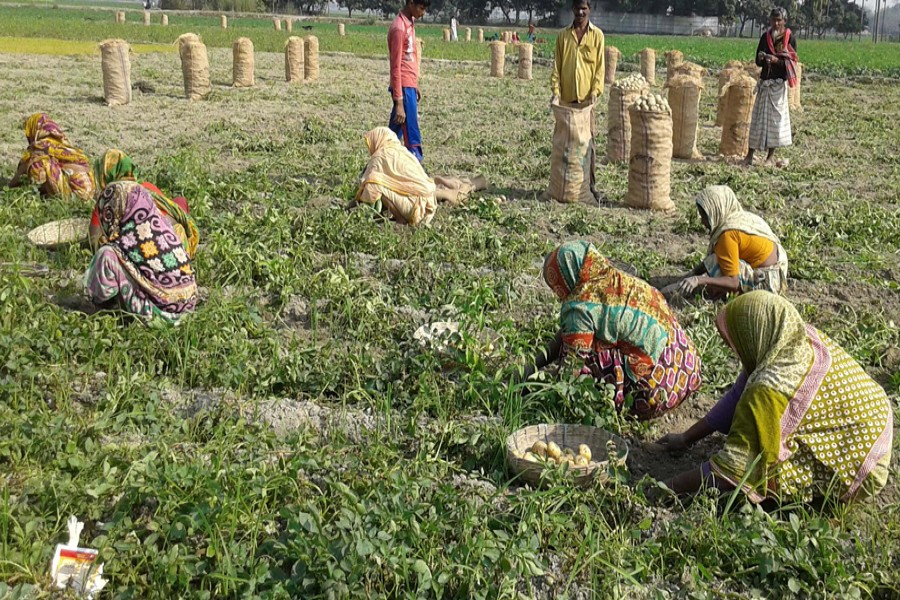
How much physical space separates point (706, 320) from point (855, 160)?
6509mm

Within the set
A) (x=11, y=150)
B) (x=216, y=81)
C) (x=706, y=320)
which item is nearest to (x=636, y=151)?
(x=706, y=320)

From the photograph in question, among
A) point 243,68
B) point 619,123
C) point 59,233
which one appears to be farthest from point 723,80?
point 59,233

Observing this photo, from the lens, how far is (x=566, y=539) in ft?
10.0

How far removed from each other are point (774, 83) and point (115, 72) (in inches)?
386

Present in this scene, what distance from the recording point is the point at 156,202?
509 centimetres

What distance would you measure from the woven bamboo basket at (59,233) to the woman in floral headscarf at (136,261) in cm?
140

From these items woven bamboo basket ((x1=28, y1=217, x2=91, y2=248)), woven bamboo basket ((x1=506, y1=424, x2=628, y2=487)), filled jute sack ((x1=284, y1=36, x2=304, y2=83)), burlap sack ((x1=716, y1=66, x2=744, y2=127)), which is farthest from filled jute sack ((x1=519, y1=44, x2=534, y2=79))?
woven bamboo basket ((x1=506, y1=424, x2=628, y2=487))

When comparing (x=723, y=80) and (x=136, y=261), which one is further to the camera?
(x=723, y=80)

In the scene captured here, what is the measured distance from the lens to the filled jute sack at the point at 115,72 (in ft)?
44.2

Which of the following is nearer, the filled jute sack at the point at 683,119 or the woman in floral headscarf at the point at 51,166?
the woman in floral headscarf at the point at 51,166

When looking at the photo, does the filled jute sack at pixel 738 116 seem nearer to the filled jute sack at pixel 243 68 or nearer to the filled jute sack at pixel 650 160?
the filled jute sack at pixel 650 160

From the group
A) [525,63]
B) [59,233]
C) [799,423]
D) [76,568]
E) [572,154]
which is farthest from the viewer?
[525,63]

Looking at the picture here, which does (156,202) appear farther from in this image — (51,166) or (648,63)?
(648,63)

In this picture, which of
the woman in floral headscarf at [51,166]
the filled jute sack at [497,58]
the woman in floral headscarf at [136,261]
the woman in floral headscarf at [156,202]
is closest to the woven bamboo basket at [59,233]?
the woman in floral headscarf at [156,202]
